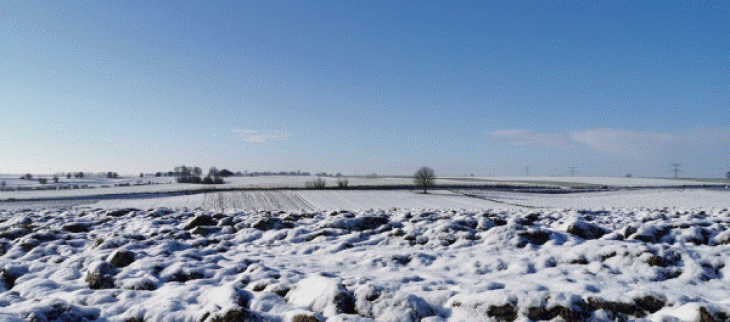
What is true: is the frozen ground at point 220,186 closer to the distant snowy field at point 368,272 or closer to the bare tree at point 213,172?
the bare tree at point 213,172

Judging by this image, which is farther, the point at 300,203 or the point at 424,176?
the point at 424,176

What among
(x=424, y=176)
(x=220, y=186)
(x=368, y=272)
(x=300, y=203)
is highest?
(x=424, y=176)

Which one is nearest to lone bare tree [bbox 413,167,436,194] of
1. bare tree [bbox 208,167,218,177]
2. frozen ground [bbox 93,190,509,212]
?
frozen ground [bbox 93,190,509,212]

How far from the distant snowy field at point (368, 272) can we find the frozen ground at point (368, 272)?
3 centimetres

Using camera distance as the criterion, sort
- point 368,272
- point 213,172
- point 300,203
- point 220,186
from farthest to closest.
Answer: point 213,172
point 220,186
point 300,203
point 368,272

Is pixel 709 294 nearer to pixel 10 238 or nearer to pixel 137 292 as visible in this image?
pixel 137 292

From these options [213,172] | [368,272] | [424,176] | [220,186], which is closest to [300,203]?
[424,176]

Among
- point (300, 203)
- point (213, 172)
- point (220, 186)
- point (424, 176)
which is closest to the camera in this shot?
point (300, 203)

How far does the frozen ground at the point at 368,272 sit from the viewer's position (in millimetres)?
6191

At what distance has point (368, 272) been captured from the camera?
357 inches

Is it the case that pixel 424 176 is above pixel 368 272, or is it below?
above

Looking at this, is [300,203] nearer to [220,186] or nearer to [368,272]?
[368,272]

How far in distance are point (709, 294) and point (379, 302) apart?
6482 mm

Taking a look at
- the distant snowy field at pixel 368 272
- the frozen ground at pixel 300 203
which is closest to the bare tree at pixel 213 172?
the frozen ground at pixel 300 203
